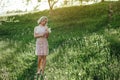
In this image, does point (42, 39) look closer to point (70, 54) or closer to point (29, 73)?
point (29, 73)

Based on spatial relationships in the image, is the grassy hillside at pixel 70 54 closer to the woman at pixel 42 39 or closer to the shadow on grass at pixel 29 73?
the shadow on grass at pixel 29 73

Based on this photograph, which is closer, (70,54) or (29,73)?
(29,73)

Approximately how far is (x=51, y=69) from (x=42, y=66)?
0.75 metres

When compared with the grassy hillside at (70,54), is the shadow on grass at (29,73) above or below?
below

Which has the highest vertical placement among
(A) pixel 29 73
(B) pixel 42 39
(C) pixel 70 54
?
(B) pixel 42 39

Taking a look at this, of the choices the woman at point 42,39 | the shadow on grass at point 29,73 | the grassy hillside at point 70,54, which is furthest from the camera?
the shadow on grass at point 29,73

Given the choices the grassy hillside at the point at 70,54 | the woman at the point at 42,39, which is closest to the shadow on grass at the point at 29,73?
the grassy hillside at the point at 70,54

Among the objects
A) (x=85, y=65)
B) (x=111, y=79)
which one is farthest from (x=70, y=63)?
(x=111, y=79)

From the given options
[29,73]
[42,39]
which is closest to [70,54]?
[29,73]

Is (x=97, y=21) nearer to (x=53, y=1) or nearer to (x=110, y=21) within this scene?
(x=110, y=21)

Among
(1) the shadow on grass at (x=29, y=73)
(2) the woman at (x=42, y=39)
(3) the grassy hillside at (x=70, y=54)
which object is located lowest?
(1) the shadow on grass at (x=29, y=73)

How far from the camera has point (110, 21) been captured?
28.5m

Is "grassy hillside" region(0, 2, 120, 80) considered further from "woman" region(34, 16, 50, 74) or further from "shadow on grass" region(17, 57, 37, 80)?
"woman" region(34, 16, 50, 74)

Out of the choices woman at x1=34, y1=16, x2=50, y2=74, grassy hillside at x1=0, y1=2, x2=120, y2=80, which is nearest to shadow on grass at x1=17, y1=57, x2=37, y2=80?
grassy hillside at x1=0, y1=2, x2=120, y2=80
